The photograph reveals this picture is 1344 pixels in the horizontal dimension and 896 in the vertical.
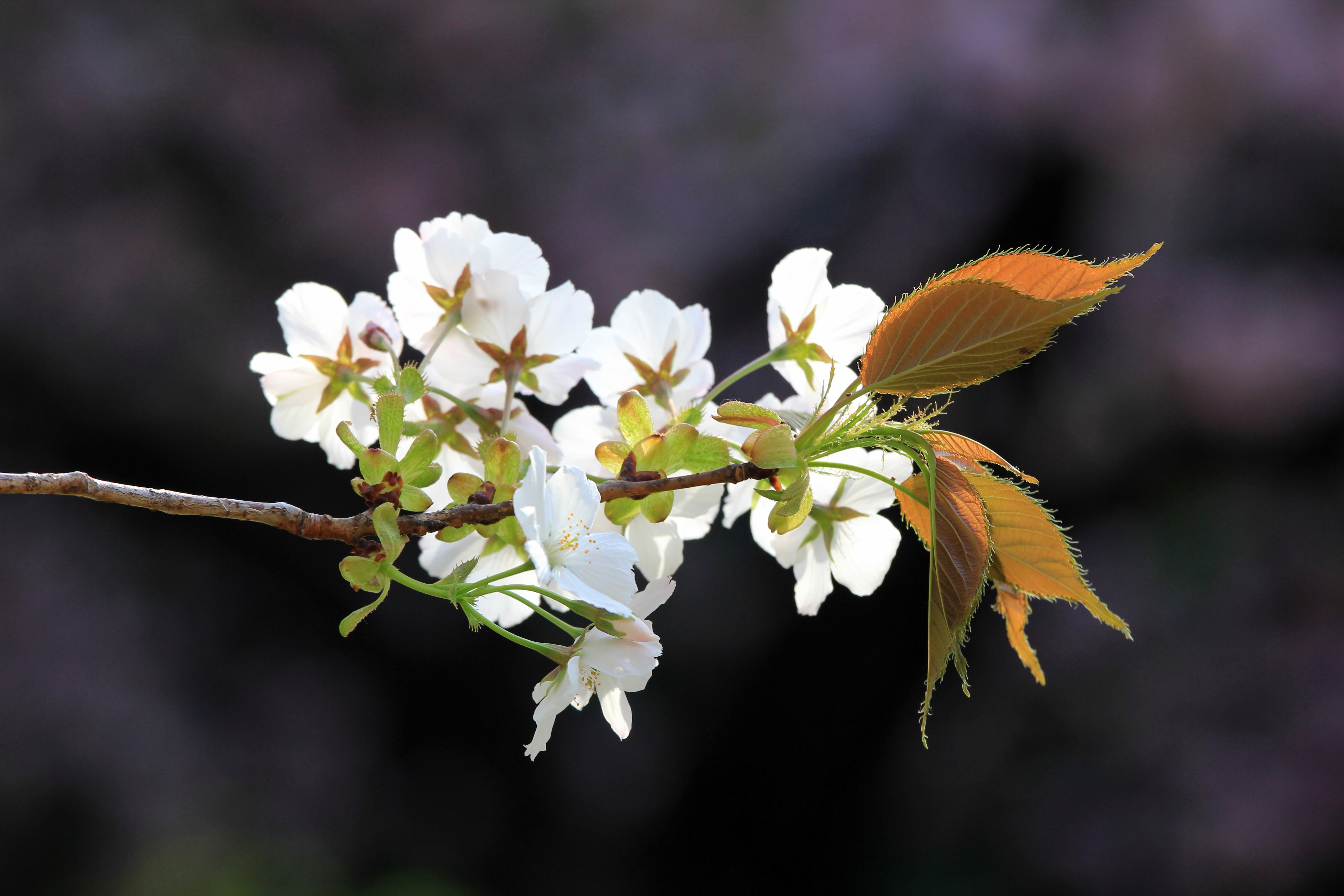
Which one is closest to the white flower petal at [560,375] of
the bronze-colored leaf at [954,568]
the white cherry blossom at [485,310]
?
the white cherry blossom at [485,310]

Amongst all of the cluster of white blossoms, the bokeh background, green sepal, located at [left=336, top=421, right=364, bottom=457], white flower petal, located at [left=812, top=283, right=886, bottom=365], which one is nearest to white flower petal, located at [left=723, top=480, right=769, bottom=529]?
the cluster of white blossoms

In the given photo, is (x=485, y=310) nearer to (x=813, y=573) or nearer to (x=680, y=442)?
(x=680, y=442)

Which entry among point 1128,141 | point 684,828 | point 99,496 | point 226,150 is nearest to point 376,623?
point 684,828

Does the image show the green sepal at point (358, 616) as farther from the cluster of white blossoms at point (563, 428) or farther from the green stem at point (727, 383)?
the green stem at point (727, 383)

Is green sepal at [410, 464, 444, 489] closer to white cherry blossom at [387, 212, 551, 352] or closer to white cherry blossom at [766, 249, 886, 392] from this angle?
white cherry blossom at [387, 212, 551, 352]

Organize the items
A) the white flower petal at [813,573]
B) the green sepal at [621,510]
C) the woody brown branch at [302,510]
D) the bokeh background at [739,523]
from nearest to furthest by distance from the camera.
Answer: the woody brown branch at [302,510] < the green sepal at [621,510] < the white flower petal at [813,573] < the bokeh background at [739,523]

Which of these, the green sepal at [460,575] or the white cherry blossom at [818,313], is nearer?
the green sepal at [460,575]

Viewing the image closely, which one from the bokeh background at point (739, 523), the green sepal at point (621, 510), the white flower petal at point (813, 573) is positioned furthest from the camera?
the bokeh background at point (739, 523)
